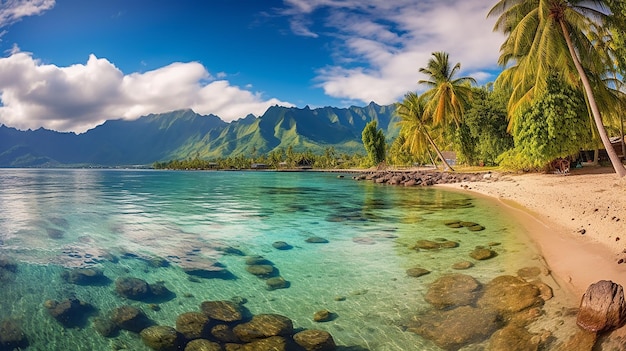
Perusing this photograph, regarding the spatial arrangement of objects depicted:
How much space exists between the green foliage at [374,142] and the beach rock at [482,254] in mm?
87190

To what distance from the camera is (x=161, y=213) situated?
77.3ft

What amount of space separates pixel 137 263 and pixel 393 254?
8507 millimetres

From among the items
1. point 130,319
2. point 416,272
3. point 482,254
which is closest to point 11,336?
point 130,319

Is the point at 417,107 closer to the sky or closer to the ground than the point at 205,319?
closer to the sky

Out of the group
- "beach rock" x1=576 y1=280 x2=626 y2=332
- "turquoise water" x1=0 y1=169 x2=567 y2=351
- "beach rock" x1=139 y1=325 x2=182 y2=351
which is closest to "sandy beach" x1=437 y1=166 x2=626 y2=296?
"turquoise water" x1=0 y1=169 x2=567 y2=351

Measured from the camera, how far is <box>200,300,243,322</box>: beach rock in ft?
24.0

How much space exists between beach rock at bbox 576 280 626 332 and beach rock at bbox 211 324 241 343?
6196mm

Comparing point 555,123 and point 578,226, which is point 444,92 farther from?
point 578,226

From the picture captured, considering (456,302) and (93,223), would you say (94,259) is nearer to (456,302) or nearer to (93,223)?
(93,223)

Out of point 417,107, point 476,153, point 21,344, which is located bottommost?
point 21,344

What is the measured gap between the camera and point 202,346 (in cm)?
615

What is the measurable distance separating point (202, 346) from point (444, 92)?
51.6m

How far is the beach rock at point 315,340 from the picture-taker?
6.09m

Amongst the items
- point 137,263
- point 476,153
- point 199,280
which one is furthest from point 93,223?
point 476,153
